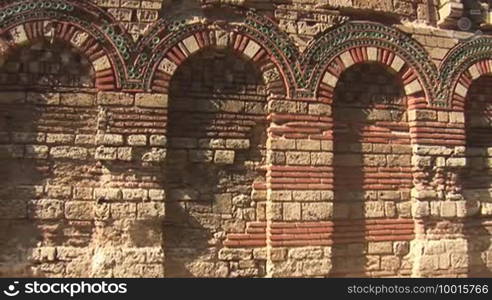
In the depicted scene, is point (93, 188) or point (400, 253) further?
point (400, 253)

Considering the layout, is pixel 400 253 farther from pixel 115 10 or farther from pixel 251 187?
pixel 115 10

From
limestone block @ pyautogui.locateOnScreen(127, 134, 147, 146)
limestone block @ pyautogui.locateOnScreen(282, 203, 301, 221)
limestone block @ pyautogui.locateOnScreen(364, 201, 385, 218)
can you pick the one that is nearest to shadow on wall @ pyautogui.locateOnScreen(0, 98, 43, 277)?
limestone block @ pyautogui.locateOnScreen(127, 134, 147, 146)

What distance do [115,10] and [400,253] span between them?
4.42m

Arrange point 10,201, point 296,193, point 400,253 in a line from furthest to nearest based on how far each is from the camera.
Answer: point 400,253 → point 296,193 → point 10,201

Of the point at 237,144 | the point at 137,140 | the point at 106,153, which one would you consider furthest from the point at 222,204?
the point at 106,153

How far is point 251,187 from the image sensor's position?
5957 millimetres

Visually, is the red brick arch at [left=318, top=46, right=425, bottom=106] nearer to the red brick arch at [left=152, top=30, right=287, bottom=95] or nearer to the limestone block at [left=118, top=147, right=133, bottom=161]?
the red brick arch at [left=152, top=30, right=287, bottom=95]

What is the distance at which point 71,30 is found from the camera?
18.2 feet

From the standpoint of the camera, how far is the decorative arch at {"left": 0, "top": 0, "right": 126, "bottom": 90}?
5.45 metres

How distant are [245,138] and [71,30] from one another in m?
2.25

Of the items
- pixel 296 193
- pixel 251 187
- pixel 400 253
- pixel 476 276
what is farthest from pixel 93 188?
pixel 476 276

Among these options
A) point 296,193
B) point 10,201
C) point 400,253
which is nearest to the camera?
point 10,201

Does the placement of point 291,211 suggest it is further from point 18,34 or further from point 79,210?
point 18,34

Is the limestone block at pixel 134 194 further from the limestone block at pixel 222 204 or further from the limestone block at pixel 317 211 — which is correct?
the limestone block at pixel 317 211
